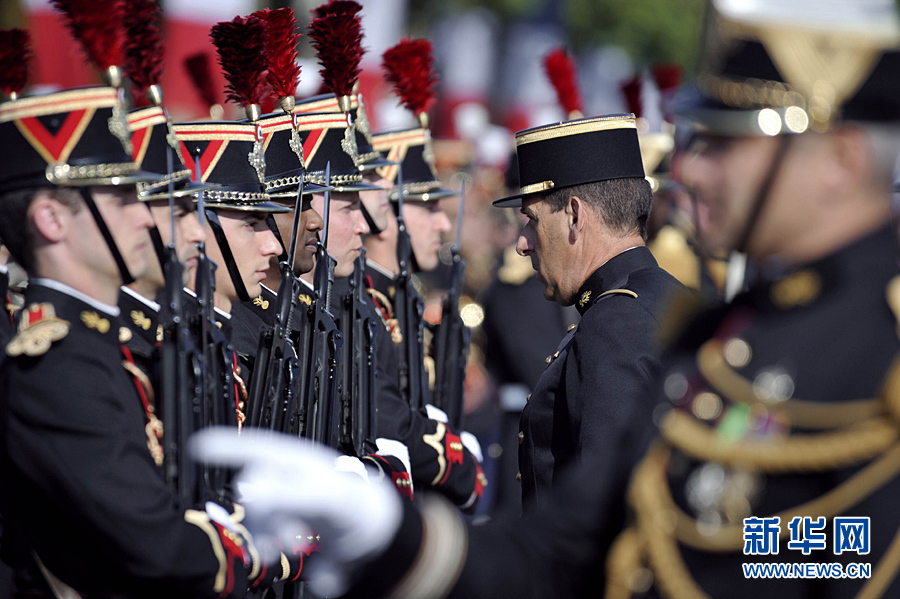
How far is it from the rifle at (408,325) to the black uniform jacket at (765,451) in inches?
134

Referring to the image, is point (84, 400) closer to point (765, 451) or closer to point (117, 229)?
point (117, 229)

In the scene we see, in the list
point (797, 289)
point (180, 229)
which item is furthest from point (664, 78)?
point (797, 289)

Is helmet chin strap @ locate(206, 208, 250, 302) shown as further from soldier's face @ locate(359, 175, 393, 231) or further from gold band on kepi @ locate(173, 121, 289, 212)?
soldier's face @ locate(359, 175, 393, 231)

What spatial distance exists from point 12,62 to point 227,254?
1112 mm

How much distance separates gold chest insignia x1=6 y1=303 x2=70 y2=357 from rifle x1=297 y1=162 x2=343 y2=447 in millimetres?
1576

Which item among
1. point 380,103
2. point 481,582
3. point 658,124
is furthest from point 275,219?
point 380,103

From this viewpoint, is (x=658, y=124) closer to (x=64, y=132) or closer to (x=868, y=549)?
(x=64, y=132)

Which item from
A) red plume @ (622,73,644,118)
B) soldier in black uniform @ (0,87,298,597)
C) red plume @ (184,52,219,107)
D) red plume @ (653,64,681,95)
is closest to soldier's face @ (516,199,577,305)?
soldier in black uniform @ (0,87,298,597)

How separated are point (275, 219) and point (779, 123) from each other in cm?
301

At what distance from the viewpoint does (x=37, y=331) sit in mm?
2754

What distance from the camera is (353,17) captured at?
4.82 metres

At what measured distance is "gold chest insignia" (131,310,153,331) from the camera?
3.35 metres

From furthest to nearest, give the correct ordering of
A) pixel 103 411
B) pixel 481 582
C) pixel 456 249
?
pixel 456 249, pixel 103 411, pixel 481 582

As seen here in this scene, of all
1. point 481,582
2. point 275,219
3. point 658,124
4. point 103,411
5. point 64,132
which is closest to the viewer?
point 481,582
